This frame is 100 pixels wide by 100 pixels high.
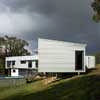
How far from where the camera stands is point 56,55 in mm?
29547

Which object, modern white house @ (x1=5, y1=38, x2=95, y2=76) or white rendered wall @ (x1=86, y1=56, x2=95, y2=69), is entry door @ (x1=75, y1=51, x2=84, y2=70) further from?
white rendered wall @ (x1=86, y1=56, x2=95, y2=69)

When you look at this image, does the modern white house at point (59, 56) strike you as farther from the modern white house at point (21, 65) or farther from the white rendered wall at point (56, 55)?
the modern white house at point (21, 65)

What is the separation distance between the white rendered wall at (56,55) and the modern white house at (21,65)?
20.7 m

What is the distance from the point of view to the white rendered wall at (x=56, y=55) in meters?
29.0

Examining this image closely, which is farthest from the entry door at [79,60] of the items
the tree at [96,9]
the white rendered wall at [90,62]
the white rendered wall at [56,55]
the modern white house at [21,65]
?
the modern white house at [21,65]

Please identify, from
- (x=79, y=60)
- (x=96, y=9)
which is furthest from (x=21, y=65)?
(x=96, y=9)

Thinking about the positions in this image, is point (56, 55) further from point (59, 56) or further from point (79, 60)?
point (79, 60)

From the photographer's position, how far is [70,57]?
30.0 meters

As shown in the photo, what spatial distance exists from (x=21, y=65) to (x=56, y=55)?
26.1 metres

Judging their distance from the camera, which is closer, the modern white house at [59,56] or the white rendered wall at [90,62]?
the modern white house at [59,56]

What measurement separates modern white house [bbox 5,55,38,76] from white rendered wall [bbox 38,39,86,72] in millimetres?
20744

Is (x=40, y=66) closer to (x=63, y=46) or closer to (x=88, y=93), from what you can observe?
(x=63, y=46)

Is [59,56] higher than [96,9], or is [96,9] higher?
[96,9]

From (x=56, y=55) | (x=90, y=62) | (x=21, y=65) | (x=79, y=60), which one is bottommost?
(x=21, y=65)
